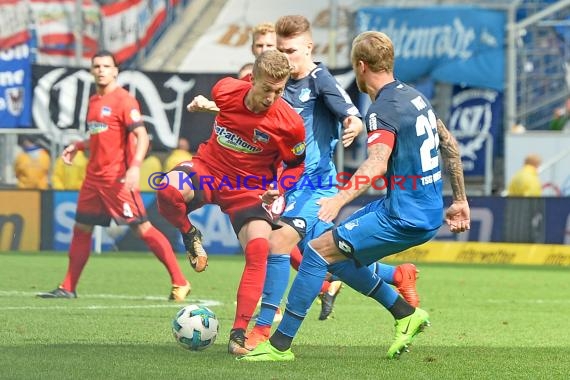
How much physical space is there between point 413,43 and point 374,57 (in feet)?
54.6

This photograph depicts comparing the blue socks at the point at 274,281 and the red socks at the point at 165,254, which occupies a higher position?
the blue socks at the point at 274,281

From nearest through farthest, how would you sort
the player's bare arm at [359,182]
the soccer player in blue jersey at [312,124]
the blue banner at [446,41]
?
1. the player's bare arm at [359,182]
2. the soccer player in blue jersey at [312,124]
3. the blue banner at [446,41]

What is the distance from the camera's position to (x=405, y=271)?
944 centimetres

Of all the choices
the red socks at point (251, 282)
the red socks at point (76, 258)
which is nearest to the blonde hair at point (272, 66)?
the red socks at point (251, 282)

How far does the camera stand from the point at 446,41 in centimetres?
2459

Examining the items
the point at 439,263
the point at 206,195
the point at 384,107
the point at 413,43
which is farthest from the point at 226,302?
the point at 413,43

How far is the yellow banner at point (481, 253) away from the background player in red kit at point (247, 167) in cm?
1112

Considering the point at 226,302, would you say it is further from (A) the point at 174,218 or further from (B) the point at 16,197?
(B) the point at 16,197

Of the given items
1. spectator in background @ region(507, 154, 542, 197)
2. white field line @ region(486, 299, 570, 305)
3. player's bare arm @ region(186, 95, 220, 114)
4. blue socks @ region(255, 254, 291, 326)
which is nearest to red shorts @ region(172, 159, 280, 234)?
blue socks @ region(255, 254, 291, 326)

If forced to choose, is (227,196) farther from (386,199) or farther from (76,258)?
(76,258)

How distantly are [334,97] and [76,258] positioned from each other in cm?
409

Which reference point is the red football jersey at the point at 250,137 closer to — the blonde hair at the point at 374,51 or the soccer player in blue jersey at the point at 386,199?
the soccer player in blue jersey at the point at 386,199

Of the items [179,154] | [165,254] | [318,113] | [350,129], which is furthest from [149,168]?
[350,129]

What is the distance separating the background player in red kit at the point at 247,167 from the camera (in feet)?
27.7
